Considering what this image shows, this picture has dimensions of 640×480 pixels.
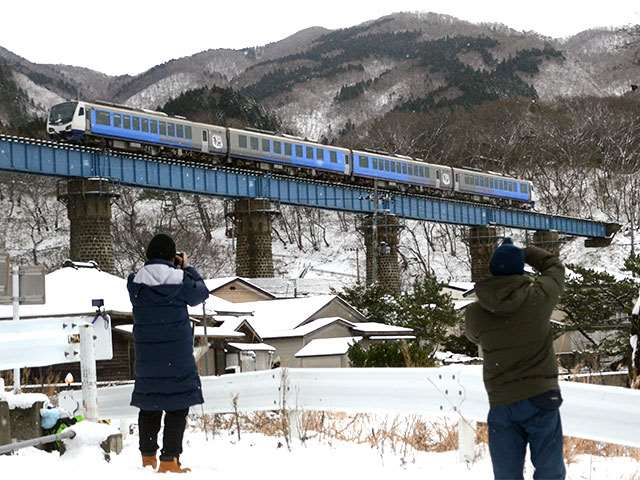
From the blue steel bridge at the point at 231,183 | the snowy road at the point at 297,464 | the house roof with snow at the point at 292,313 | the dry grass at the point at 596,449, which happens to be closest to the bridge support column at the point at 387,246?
the blue steel bridge at the point at 231,183

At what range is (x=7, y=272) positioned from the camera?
32.2ft

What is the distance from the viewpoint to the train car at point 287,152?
52719 millimetres

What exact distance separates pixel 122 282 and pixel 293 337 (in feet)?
26.2

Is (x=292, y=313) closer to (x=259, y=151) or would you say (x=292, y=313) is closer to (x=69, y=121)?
(x=69, y=121)

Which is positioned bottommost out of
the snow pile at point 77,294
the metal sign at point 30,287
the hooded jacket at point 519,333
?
the hooded jacket at point 519,333

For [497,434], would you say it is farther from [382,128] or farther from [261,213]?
[382,128]

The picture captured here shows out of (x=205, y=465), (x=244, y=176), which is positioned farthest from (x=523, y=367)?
(x=244, y=176)

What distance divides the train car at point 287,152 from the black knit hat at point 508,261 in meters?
47.7

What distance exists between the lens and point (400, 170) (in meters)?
62.8

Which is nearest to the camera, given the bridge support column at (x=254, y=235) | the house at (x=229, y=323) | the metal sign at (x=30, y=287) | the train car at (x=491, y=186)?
the metal sign at (x=30, y=287)

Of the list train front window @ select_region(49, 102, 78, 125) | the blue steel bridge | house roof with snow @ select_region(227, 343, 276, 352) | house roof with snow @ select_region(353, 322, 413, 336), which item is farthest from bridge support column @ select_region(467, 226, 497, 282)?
house roof with snow @ select_region(227, 343, 276, 352)

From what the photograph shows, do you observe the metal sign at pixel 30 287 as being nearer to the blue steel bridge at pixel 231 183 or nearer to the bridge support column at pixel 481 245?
the blue steel bridge at pixel 231 183

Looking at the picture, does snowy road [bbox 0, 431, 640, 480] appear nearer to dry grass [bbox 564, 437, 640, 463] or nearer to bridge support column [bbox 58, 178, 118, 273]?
dry grass [bbox 564, 437, 640, 463]

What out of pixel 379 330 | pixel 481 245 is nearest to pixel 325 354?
pixel 379 330
